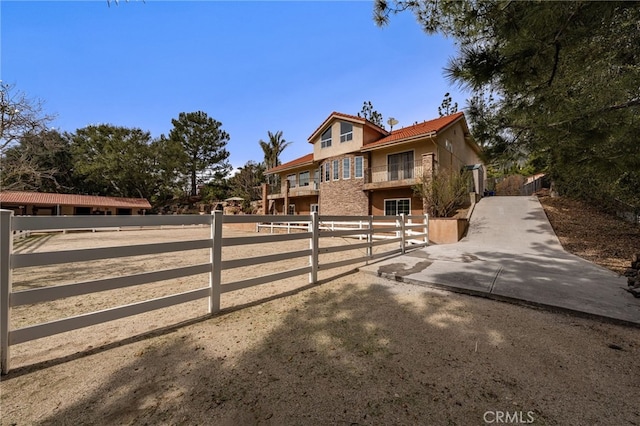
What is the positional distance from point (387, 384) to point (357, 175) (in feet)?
55.7

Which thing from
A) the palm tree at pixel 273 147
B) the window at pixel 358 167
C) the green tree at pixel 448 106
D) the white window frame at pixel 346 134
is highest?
the green tree at pixel 448 106

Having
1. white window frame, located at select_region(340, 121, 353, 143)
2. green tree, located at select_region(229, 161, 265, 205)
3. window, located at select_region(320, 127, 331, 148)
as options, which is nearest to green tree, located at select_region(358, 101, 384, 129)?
window, located at select_region(320, 127, 331, 148)

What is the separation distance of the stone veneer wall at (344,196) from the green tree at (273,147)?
1783cm

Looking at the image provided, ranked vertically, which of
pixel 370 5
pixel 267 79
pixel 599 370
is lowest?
pixel 599 370

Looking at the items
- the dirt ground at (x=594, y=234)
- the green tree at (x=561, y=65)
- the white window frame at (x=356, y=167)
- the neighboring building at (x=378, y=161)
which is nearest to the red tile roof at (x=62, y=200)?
the neighboring building at (x=378, y=161)

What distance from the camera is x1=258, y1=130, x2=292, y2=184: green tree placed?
3653 cm

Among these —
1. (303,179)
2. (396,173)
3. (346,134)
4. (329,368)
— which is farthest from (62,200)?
(329,368)

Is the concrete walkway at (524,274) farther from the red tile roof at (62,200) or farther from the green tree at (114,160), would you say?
the green tree at (114,160)

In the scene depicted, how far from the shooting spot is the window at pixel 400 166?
16688mm

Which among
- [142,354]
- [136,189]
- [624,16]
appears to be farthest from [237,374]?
[136,189]

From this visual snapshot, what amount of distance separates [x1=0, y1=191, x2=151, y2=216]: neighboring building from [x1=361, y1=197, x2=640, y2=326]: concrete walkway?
36504 millimetres

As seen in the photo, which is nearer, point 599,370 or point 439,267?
point 599,370

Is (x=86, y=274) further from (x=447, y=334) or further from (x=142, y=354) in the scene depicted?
(x=447, y=334)

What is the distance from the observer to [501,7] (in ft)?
9.96
